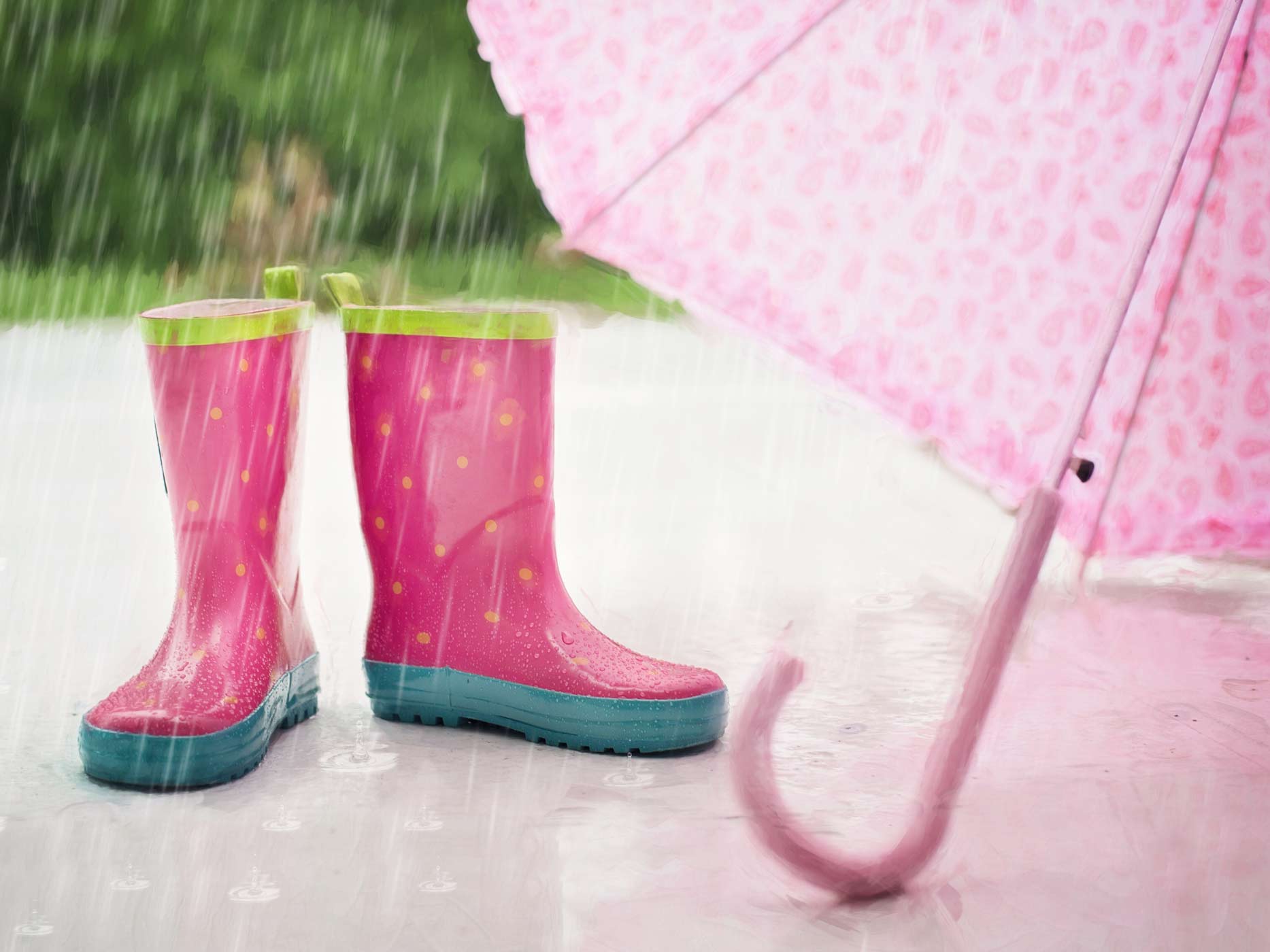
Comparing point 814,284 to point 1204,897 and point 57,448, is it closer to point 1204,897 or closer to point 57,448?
point 1204,897

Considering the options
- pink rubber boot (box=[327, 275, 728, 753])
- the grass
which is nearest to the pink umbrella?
pink rubber boot (box=[327, 275, 728, 753])

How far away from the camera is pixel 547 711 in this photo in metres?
1.29

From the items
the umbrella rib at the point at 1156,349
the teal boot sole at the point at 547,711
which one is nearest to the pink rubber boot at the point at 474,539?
the teal boot sole at the point at 547,711

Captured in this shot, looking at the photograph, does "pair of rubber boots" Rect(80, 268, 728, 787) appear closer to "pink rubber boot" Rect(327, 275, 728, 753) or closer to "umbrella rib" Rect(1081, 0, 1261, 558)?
"pink rubber boot" Rect(327, 275, 728, 753)

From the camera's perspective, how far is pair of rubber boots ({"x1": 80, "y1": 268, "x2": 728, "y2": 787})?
1230 millimetres

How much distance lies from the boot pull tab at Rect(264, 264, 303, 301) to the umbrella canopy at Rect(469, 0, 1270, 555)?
25cm

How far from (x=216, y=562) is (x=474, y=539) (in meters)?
0.22

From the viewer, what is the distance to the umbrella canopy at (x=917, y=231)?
1284 mm

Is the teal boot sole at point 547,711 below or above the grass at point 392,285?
below

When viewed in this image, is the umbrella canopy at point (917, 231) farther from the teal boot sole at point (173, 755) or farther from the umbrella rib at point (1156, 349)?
the teal boot sole at point (173, 755)

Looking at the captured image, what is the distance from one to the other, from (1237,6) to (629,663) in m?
0.70

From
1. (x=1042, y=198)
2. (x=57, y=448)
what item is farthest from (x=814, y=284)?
(x=57, y=448)

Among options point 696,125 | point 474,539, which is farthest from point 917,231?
point 474,539

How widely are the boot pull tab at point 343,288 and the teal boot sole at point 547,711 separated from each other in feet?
1.09
